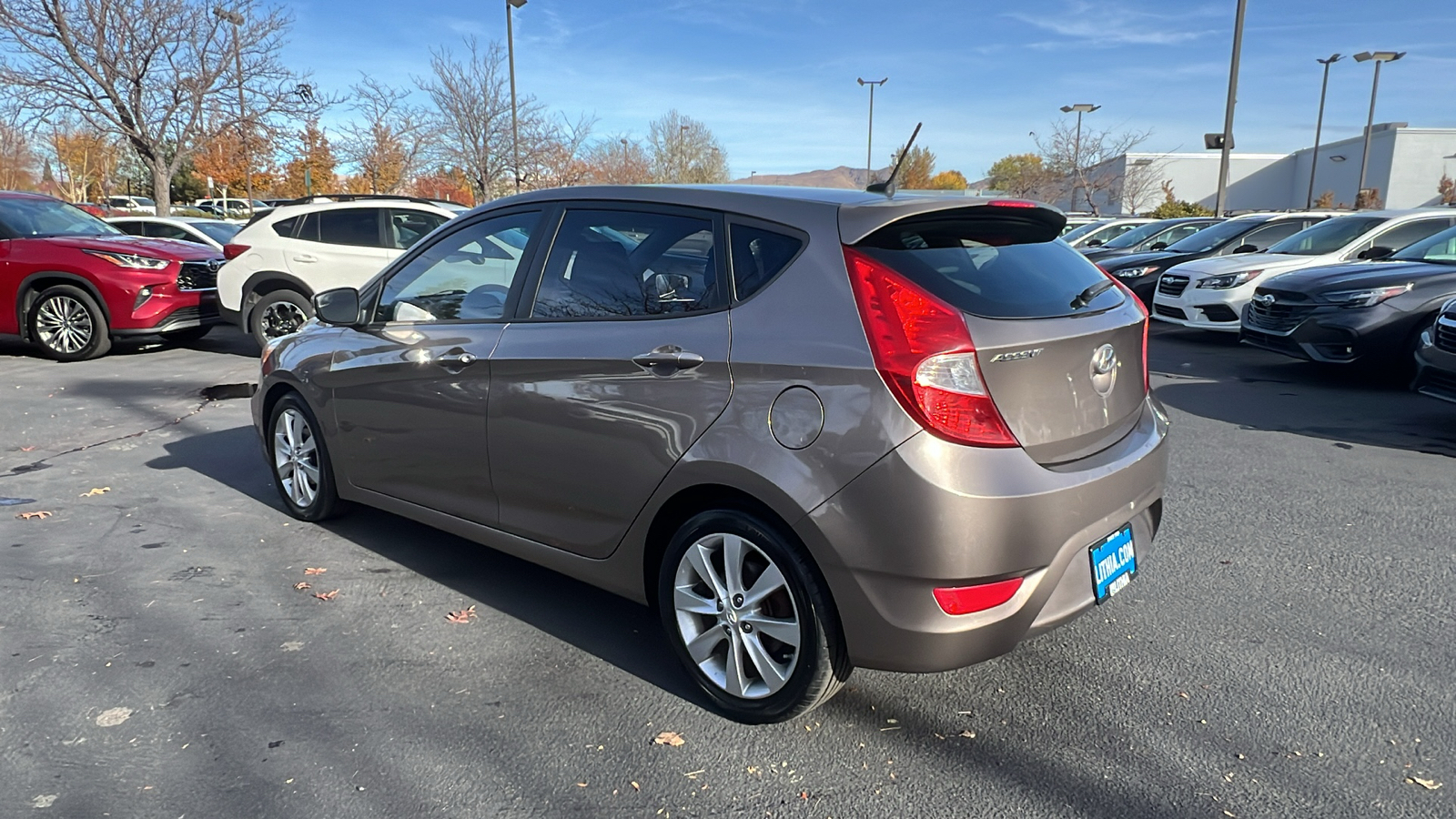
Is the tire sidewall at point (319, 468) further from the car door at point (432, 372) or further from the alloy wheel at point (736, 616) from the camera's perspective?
the alloy wheel at point (736, 616)

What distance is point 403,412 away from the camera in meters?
4.00

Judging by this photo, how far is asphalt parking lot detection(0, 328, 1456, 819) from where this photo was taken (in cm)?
262

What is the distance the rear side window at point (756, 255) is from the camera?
2850mm

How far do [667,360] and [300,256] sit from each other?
8.52m

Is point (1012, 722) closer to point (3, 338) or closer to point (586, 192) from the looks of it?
point (586, 192)

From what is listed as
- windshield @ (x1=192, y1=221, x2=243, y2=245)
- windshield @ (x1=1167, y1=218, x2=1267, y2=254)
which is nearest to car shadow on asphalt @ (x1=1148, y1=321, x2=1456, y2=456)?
windshield @ (x1=1167, y1=218, x2=1267, y2=254)

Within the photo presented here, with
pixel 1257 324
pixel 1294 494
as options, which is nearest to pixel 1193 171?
pixel 1257 324

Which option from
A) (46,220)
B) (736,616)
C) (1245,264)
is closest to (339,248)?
(46,220)

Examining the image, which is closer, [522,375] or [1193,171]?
[522,375]

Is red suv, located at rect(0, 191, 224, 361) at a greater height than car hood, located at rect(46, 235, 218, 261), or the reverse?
car hood, located at rect(46, 235, 218, 261)

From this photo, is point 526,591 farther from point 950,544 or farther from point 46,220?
point 46,220

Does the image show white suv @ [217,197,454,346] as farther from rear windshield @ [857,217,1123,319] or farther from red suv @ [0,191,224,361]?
rear windshield @ [857,217,1123,319]

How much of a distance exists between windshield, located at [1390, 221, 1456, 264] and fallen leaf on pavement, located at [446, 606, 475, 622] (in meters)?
8.64

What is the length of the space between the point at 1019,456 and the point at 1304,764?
47.2 inches
